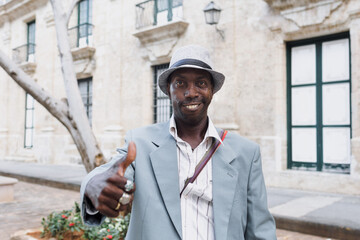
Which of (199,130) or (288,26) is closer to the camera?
(199,130)

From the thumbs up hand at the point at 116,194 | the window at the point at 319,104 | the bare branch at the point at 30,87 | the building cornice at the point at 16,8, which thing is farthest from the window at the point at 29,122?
the thumbs up hand at the point at 116,194

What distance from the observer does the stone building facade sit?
775cm

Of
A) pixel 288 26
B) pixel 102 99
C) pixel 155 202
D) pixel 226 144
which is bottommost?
pixel 155 202

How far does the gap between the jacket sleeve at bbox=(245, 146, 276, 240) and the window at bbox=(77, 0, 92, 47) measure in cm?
1367

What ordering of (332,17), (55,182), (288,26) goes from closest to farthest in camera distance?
(332,17) < (288,26) < (55,182)

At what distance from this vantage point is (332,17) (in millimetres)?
7633

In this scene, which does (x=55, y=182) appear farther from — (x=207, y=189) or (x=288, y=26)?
(x=207, y=189)

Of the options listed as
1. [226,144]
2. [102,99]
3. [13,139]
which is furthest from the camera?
A: [13,139]

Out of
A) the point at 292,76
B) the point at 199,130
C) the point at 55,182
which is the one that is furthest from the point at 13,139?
the point at 199,130

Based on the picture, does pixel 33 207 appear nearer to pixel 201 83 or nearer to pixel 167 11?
pixel 201 83

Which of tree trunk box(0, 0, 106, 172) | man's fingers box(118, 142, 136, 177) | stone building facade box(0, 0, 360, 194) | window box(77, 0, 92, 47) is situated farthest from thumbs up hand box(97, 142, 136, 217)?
window box(77, 0, 92, 47)

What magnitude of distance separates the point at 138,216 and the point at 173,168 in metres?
0.26

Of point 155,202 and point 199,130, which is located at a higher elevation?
point 199,130

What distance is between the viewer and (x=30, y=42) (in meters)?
18.2
